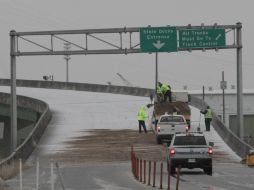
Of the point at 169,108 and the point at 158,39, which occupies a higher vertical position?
the point at 158,39

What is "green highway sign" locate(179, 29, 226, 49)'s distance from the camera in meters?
46.7

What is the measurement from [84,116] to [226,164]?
30126mm

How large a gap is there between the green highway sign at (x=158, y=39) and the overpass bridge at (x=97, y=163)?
6.72 m

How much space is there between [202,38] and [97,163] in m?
12.1

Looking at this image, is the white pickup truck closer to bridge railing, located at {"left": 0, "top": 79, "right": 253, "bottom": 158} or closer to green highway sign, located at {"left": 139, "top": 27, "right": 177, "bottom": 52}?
green highway sign, located at {"left": 139, "top": 27, "right": 177, "bottom": 52}

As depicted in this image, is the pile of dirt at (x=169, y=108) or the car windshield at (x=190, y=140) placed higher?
the pile of dirt at (x=169, y=108)

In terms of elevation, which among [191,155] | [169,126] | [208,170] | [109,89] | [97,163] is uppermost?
[109,89]

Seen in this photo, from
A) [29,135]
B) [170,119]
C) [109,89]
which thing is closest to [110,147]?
[170,119]

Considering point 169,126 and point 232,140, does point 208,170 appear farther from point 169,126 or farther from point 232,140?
point 232,140

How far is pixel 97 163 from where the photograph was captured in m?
38.9

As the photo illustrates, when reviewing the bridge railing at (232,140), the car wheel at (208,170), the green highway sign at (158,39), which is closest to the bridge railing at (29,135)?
the car wheel at (208,170)

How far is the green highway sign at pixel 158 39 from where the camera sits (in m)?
46.8

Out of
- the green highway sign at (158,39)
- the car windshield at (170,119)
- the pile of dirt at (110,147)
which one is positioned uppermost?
the green highway sign at (158,39)

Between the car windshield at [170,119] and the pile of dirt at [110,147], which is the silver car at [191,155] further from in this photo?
the car windshield at [170,119]
